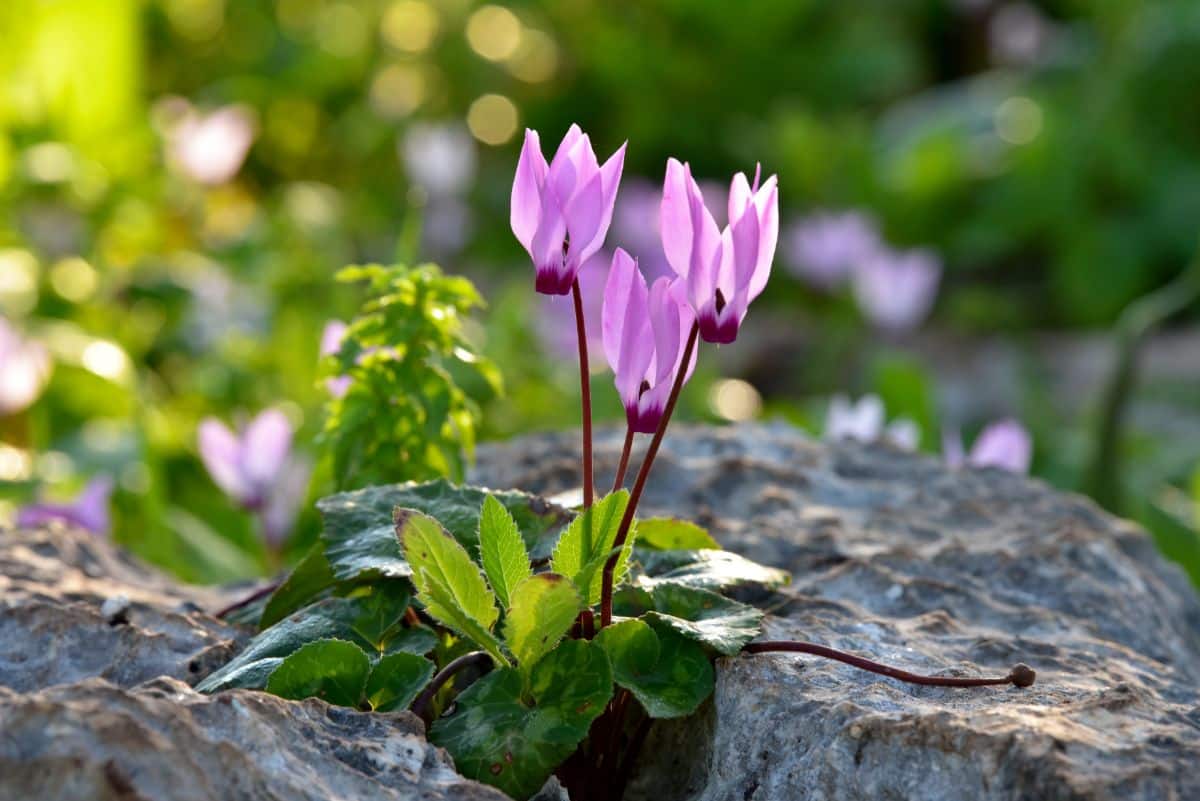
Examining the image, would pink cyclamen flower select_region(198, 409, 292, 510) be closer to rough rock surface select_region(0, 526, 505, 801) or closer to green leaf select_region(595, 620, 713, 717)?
rough rock surface select_region(0, 526, 505, 801)

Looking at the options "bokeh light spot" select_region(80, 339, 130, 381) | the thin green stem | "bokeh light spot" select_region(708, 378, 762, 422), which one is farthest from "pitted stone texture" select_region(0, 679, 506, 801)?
"bokeh light spot" select_region(708, 378, 762, 422)

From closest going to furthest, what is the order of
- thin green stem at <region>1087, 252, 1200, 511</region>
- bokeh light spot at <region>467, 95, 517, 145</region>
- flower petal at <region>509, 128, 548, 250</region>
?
flower petal at <region>509, 128, 548, 250</region> < thin green stem at <region>1087, 252, 1200, 511</region> < bokeh light spot at <region>467, 95, 517, 145</region>

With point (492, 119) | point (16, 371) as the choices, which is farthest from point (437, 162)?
point (16, 371)

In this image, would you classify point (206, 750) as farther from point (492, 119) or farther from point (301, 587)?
point (492, 119)

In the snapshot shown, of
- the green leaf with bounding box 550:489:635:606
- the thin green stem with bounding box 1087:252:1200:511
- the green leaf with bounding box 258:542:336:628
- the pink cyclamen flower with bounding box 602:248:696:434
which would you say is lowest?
the green leaf with bounding box 258:542:336:628

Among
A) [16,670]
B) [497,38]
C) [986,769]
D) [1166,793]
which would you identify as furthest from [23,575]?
[497,38]

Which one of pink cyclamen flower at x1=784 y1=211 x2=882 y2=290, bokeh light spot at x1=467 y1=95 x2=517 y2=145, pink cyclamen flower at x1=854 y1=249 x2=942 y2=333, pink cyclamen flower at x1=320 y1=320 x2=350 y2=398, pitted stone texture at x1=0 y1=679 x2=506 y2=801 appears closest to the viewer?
pitted stone texture at x1=0 y1=679 x2=506 y2=801

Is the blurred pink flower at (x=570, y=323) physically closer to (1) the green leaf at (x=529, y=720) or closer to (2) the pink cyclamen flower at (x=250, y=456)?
(2) the pink cyclamen flower at (x=250, y=456)
